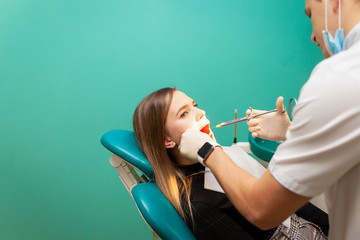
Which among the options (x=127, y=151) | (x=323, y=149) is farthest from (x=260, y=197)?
(x=127, y=151)

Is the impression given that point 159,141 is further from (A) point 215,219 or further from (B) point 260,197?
(B) point 260,197

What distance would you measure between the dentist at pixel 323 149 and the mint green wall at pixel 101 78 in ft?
4.01

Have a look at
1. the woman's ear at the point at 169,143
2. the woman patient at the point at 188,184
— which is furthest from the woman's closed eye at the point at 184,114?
the woman's ear at the point at 169,143

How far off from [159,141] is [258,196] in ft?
2.20

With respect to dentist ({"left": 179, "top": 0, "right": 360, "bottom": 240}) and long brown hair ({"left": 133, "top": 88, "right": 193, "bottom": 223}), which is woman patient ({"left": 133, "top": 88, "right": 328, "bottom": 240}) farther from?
dentist ({"left": 179, "top": 0, "right": 360, "bottom": 240})

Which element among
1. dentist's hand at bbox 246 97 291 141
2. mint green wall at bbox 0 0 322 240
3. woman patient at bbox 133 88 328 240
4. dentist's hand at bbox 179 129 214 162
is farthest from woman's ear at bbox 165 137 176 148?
mint green wall at bbox 0 0 322 240

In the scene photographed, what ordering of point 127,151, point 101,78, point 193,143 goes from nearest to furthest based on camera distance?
point 193,143, point 127,151, point 101,78

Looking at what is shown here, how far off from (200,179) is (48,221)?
149 centimetres

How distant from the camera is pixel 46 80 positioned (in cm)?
181

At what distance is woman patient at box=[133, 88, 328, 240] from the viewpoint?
105cm

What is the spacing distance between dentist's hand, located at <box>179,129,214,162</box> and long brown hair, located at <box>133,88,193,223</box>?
207 mm

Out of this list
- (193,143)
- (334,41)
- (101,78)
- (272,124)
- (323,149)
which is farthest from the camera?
(101,78)

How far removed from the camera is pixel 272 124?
1337mm

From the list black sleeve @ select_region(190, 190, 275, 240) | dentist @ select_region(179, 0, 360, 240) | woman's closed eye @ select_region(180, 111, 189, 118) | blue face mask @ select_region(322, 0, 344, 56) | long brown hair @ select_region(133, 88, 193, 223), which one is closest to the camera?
dentist @ select_region(179, 0, 360, 240)
